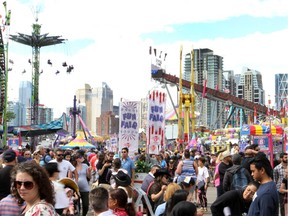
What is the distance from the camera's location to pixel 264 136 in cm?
2050

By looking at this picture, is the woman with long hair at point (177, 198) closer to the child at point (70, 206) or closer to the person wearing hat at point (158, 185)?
the child at point (70, 206)

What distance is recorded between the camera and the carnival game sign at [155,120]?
48.4ft

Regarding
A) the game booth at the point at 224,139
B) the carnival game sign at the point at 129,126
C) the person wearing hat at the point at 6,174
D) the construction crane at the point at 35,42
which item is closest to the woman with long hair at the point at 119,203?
the person wearing hat at the point at 6,174

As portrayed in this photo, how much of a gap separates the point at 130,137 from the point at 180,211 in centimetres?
1000

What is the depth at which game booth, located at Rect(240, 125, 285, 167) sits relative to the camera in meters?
19.6

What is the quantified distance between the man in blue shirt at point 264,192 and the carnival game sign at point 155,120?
9.70 m

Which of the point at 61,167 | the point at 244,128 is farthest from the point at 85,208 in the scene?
the point at 244,128

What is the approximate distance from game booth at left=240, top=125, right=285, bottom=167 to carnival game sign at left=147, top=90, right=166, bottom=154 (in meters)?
5.35

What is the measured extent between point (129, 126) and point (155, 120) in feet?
A: 2.87

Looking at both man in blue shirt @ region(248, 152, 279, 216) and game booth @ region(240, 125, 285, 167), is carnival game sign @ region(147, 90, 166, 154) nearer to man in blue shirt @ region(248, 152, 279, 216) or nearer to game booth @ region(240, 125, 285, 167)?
game booth @ region(240, 125, 285, 167)

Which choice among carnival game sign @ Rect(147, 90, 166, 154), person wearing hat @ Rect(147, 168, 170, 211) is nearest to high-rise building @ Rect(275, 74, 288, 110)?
carnival game sign @ Rect(147, 90, 166, 154)

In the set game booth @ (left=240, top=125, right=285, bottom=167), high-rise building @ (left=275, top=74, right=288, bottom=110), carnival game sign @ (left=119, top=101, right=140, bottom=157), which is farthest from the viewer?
high-rise building @ (left=275, top=74, right=288, bottom=110)

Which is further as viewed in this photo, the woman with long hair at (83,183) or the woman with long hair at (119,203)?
the woman with long hair at (83,183)

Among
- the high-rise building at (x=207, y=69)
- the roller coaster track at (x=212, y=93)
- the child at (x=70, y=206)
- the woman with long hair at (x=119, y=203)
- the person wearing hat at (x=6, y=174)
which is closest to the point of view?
the woman with long hair at (x=119, y=203)
